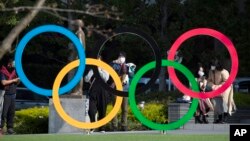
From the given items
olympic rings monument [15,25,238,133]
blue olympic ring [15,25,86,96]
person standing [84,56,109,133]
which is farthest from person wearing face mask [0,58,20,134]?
person standing [84,56,109,133]

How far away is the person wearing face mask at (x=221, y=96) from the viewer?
79.5 ft

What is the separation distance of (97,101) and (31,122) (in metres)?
2.68

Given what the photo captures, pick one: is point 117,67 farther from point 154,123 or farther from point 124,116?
point 154,123

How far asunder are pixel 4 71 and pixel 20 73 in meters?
1.62

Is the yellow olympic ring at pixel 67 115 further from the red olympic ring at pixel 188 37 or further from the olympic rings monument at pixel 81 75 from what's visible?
the red olympic ring at pixel 188 37

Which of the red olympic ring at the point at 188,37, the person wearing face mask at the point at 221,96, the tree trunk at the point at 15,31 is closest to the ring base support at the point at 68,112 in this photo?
the red olympic ring at the point at 188,37

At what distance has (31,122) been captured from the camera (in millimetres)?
24016

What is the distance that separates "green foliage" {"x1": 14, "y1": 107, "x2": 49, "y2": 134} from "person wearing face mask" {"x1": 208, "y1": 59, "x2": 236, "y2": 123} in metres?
5.04

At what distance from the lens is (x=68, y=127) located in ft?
73.8

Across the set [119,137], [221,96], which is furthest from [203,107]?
[119,137]

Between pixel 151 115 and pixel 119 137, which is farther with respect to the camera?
pixel 151 115

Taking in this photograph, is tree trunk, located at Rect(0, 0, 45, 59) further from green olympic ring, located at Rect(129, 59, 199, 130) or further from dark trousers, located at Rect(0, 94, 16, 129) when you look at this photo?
dark trousers, located at Rect(0, 94, 16, 129)

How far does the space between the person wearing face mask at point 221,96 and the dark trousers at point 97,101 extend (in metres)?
3.72

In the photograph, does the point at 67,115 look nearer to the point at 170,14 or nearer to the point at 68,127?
the point at 68,127
